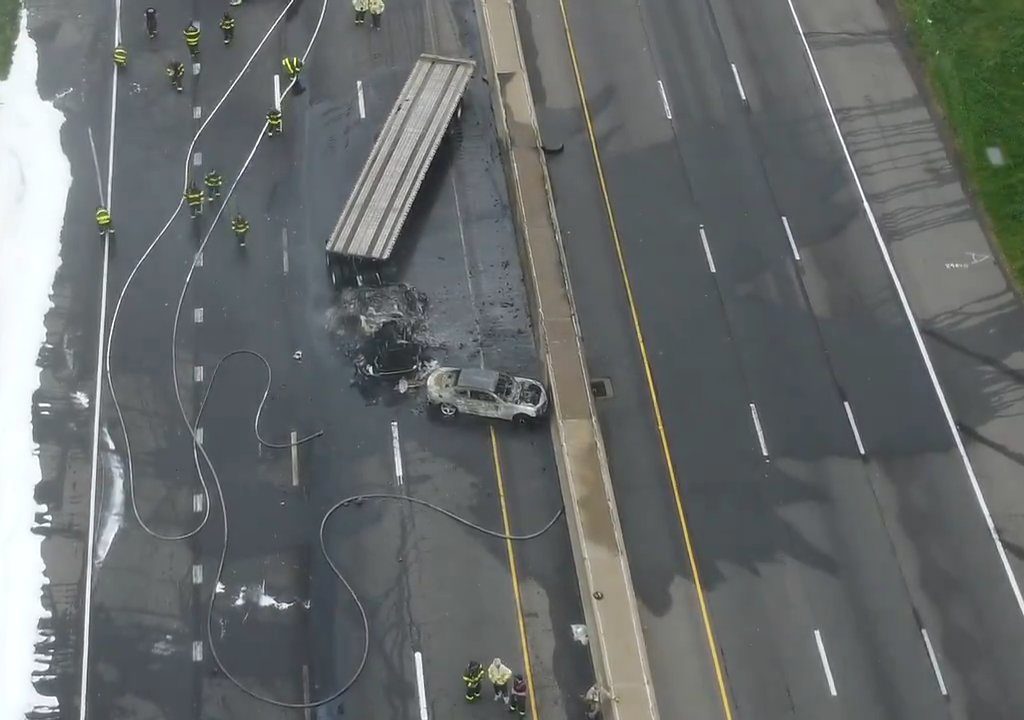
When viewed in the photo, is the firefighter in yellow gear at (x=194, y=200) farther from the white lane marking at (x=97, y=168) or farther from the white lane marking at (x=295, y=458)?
the white lane marking at (x=295, y=458)

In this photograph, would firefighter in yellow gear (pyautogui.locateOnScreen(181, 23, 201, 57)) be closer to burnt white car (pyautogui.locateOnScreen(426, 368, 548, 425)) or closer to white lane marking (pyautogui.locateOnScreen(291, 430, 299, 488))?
white lane marking (pyautogui.locateOnScreen(291, 430, 299, 488))

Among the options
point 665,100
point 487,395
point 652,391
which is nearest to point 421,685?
point 487,395

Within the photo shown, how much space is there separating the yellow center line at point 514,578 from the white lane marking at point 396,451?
258 cm

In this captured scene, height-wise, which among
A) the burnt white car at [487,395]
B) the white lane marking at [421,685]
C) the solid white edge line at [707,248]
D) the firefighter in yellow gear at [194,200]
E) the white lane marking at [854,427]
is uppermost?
the firefighter in yellow gear at [194,200]

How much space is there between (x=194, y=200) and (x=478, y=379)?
11282 mm

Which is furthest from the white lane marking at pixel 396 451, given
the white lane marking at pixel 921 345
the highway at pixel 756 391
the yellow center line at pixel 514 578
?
the white lane marking at pixel 921 345

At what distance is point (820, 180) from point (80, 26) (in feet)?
87.7

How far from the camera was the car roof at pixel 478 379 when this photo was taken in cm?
2947

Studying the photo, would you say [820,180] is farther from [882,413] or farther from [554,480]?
[554,480]

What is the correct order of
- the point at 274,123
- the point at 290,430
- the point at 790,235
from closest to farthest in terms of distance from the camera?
1. the point at 290,430
2. the point at 790,235
3. the point at 274,123

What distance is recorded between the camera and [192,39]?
3700cm

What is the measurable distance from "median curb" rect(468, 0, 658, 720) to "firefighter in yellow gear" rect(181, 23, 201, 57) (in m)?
10.1

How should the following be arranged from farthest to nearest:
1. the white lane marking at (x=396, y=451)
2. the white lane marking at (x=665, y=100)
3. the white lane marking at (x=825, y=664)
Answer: the white lane marking at (x=665, y=100)
the white lane marking at (x=396, y=451)
the white lane marking at (x=825, y=664)

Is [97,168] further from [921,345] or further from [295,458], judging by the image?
[921,345]
